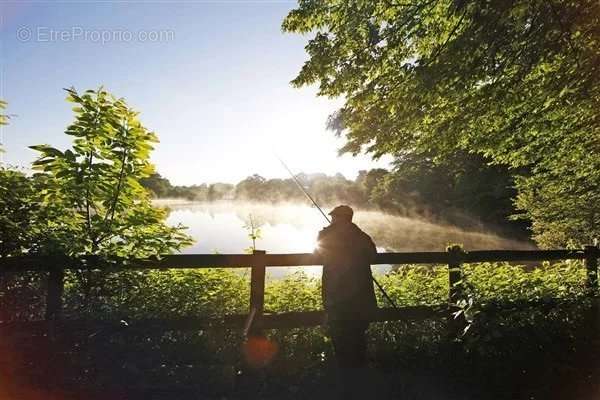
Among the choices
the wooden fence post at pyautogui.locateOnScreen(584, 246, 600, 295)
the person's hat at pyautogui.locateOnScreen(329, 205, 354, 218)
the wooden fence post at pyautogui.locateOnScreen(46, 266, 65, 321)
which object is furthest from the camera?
the wooden fence post at pyautogui.locateOnScreen(584, 246, 600, 295)

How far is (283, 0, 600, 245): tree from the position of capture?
5711mm

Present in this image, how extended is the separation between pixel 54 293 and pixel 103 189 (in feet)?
4.24

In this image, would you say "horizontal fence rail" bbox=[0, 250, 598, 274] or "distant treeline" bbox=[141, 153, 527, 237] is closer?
"horizontal fence rail" bbox=[0, 250, 598, 274]

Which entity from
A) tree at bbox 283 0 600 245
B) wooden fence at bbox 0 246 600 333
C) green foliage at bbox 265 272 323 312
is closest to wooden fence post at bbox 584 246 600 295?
wooden fence at bbox 0 246 600 333

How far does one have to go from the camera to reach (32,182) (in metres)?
5.03

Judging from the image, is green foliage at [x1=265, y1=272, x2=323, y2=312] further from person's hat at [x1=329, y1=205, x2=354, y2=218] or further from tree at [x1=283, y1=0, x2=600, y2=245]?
tree at [x1=283, y1=0, x2=600, y2=245]

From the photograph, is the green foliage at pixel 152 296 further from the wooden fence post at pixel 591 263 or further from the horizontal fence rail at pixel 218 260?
the wooden fence post at pixel 591 263

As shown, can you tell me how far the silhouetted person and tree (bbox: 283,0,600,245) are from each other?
2256 mm

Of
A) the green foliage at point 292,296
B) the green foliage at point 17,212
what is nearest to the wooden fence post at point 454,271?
the green foliage at point 292,296

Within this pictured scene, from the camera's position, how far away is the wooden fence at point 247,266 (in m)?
4.86

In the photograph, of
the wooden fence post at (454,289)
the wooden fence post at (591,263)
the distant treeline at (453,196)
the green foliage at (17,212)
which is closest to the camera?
the green foliage at (17,212)

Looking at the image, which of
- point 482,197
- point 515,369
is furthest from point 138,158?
point 482,197

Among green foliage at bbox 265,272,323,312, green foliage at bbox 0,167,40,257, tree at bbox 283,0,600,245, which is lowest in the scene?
green foliage at bbox 265,272,323,312

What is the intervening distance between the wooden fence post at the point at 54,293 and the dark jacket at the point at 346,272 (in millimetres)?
2939
